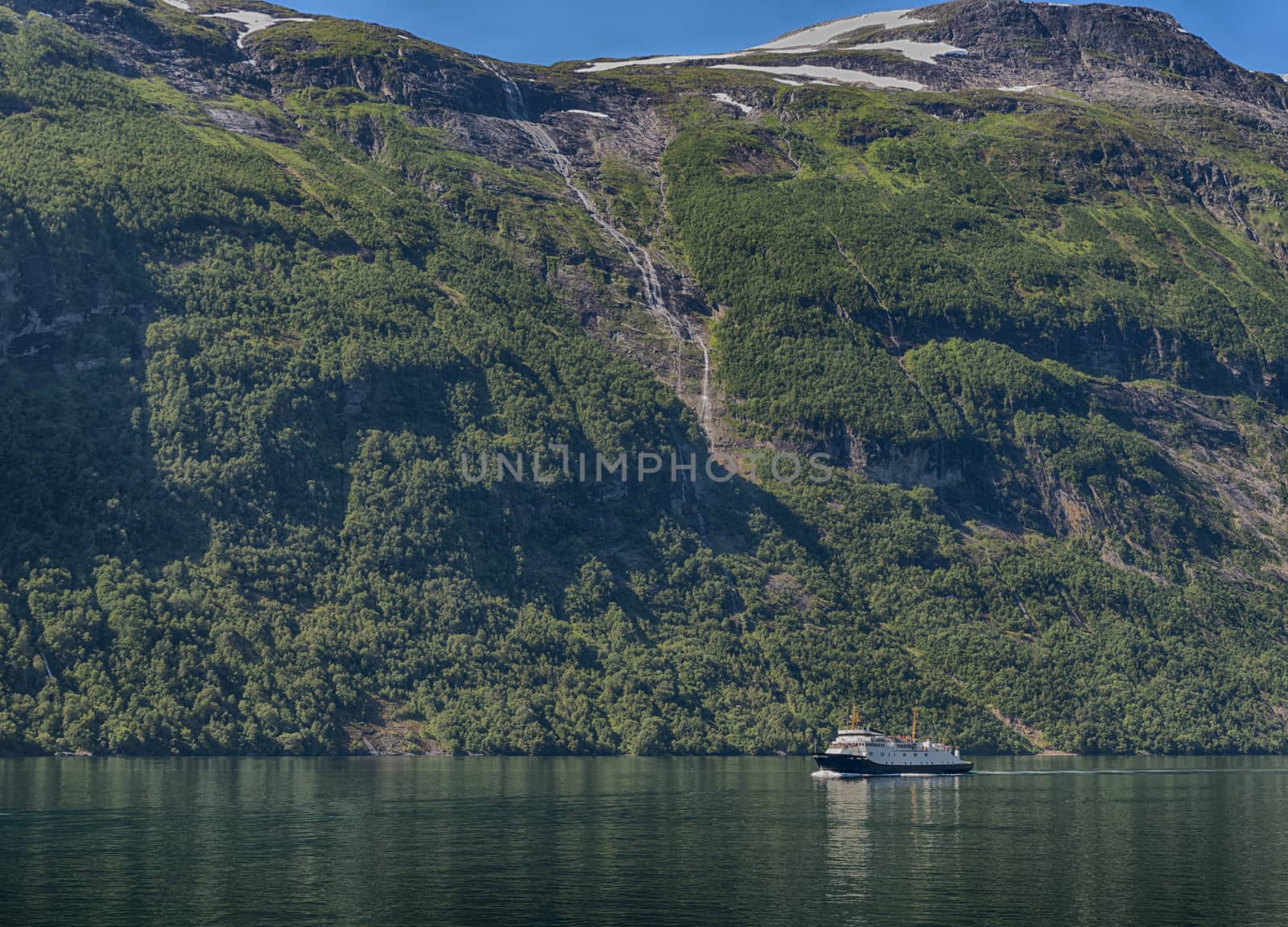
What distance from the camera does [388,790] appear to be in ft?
527

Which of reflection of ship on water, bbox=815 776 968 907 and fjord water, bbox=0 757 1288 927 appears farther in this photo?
reflection of ship on water, bbox=815 776 968 907

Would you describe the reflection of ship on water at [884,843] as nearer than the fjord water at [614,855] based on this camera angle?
No

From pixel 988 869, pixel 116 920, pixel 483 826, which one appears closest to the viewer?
pixel 116 920

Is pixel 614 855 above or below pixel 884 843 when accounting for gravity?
above

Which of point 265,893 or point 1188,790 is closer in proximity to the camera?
point 265,893

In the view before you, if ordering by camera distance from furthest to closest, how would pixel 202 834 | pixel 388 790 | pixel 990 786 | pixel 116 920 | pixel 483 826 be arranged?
pixel 990 786
pixel 388 790
pixel 483 826
pixel 202 834
pixel 116 920

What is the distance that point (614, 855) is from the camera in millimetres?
109375

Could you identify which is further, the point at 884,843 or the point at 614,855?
the point at 884,843

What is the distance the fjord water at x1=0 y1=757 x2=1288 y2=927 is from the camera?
87.4m

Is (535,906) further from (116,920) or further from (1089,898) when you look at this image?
(1089,898)

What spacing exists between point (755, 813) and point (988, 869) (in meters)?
40.2

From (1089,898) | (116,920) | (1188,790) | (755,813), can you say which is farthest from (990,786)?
(116,920)

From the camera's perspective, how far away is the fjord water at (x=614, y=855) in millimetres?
87375

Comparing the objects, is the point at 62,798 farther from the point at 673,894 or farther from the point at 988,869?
the point at 988,869
